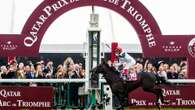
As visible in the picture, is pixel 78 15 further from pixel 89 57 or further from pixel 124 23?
pixel 89 57

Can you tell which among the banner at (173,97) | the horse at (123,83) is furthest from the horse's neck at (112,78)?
the banner at (173,97)

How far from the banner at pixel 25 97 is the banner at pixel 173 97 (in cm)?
215

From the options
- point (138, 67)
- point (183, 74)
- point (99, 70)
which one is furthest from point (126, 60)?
point (183, 74)

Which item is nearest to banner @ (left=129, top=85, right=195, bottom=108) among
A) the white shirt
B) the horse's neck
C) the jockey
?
the jockey

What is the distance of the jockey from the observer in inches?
601

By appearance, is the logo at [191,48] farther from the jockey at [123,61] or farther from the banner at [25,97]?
the banner at [25,97]

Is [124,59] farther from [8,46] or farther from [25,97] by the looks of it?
[8,46]

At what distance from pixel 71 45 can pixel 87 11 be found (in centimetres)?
204

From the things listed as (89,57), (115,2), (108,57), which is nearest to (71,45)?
(108,57)

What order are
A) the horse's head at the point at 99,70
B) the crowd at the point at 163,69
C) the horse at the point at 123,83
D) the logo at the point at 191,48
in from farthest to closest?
the logo at the point at 191,48
the crowd at the point at 163,69
the horse at the point at 123,83
the horse's head at the point at 99,70

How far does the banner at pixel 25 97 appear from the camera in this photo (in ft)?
54.8

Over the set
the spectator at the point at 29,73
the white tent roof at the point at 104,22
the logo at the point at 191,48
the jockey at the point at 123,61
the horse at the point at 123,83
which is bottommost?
the horse at the point at 123,83

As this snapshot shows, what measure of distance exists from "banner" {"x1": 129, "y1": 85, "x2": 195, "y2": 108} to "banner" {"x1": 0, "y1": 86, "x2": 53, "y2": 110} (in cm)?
215

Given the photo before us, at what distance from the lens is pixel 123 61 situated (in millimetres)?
15445
